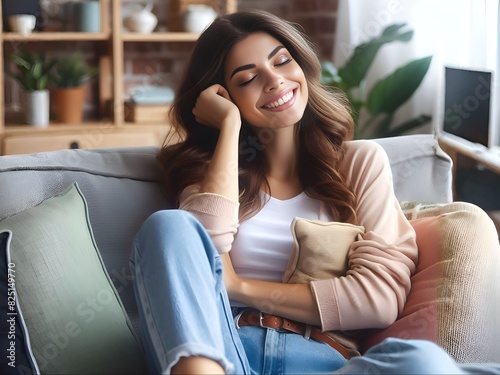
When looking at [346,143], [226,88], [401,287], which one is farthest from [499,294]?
[226,88]

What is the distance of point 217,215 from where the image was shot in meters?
1.59

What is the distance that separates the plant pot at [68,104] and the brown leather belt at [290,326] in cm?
220

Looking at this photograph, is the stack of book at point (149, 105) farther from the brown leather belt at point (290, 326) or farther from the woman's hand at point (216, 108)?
the brown leather belt at point (290, 326)

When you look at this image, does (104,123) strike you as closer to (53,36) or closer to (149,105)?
(149,105)

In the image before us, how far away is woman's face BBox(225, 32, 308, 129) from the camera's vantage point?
171 cm

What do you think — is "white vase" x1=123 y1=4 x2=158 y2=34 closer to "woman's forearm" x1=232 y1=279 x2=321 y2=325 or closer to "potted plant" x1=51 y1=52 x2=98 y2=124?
"potted plant" x1=51 y1=52 x2=98 y2=124

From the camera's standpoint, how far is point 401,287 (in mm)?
1614

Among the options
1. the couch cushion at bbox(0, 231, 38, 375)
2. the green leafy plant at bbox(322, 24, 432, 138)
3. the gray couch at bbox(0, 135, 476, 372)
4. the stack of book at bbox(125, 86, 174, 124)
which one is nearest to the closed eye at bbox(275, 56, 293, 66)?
the gray couch at bbox(0, 135, 476, 372)

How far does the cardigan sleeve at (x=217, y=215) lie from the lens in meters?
1.59

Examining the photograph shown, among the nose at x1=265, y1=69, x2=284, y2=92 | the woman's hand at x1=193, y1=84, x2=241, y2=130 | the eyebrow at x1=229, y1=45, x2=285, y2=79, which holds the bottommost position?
the woman's hand at x1=193, y1=84, x2=241, y2=130

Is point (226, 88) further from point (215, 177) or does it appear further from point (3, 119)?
point (3, 119)

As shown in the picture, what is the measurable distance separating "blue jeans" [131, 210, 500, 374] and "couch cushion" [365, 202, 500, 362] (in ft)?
0.79

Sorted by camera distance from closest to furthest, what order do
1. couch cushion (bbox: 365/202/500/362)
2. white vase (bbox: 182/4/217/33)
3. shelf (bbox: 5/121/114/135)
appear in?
couch cushion (bbox: 365/202/500/362), shelf (bbox: 5/121/114/135), white vase (bbox: 182/4/217/33)

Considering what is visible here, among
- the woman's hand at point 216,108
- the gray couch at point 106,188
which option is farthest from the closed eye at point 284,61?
the gray couch at point 106,188
